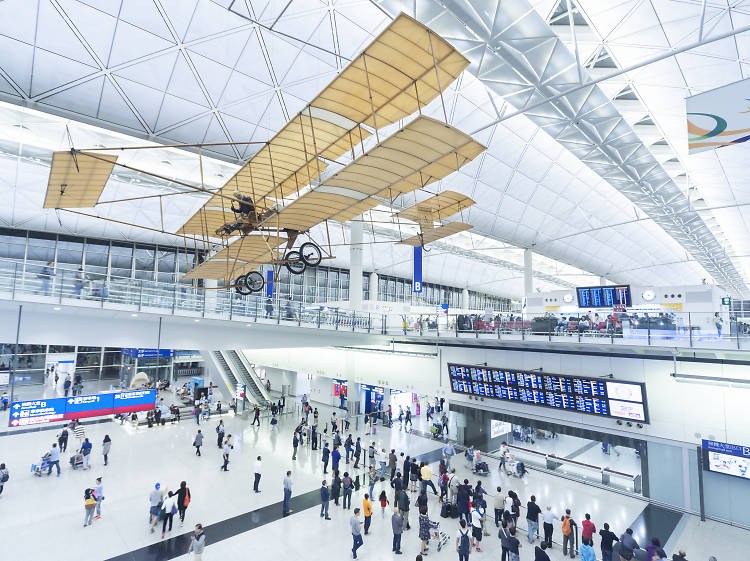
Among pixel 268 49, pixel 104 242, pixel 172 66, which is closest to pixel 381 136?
pixel 268 49

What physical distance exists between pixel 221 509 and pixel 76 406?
5.40 meters

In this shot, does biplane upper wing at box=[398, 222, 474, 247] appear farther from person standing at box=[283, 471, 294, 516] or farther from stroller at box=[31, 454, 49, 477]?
stroller at box=[31, 454, 49, 477]

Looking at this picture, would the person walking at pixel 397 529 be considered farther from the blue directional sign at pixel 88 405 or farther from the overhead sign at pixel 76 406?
the blue directional sign at pixel 88 405

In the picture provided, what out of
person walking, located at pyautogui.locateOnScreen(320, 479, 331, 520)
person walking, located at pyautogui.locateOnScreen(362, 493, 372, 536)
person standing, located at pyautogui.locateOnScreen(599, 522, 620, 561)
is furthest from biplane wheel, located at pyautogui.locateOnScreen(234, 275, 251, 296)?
person standing, located at pyautogui.locateOnScreen(599, 522, 620, 561)

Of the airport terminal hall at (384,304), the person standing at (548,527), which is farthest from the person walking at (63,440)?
the person standing at (548,527)

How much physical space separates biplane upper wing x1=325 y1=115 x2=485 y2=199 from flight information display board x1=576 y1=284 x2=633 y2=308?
12.7m

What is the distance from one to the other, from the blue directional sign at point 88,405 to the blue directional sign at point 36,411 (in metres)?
0.17

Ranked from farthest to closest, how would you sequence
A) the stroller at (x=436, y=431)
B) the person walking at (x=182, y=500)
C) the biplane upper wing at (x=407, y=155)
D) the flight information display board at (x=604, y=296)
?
the stroller at (x=436, y=431), the flight information display board at (x=604, y=296), the person walking at (x=182, y=500), the biplane upper wing at (x=407, y=155)

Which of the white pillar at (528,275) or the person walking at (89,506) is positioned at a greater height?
the white pillar at (528,275)

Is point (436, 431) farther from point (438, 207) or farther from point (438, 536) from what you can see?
point (438, 207)

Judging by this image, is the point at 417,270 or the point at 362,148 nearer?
the point at 362,148

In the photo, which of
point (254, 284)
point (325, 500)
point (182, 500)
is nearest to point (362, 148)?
point (254, 284)

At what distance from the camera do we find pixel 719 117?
28.7 ft

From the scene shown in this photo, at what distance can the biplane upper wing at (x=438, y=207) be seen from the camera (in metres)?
13.5
